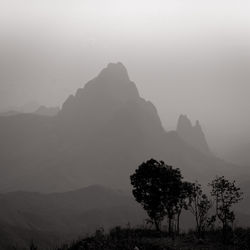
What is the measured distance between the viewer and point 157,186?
51719 mm

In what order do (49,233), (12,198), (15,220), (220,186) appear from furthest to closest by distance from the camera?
(12,198) < (15,220) < (49,233) < (220,186)

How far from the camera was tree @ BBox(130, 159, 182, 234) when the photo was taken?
51625 mm

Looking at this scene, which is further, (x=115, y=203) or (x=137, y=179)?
(x=115, y=203)

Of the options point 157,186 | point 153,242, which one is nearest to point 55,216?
point 157,186

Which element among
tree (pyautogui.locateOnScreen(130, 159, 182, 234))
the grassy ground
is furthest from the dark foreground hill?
the grassy ground

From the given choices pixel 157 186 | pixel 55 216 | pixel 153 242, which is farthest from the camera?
pixel 55 216

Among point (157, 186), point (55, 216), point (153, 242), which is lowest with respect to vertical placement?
point (55, 216)

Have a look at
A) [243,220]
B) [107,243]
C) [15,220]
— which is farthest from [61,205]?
[107,243]

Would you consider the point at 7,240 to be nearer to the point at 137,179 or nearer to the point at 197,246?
the point at 137,179

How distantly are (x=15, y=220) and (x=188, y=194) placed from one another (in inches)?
4386

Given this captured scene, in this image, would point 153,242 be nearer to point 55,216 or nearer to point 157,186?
point 157,186

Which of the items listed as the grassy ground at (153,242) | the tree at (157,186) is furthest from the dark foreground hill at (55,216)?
the grassy ground at (153,242)

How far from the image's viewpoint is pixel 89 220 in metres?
167

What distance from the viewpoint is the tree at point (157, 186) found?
5162cm
